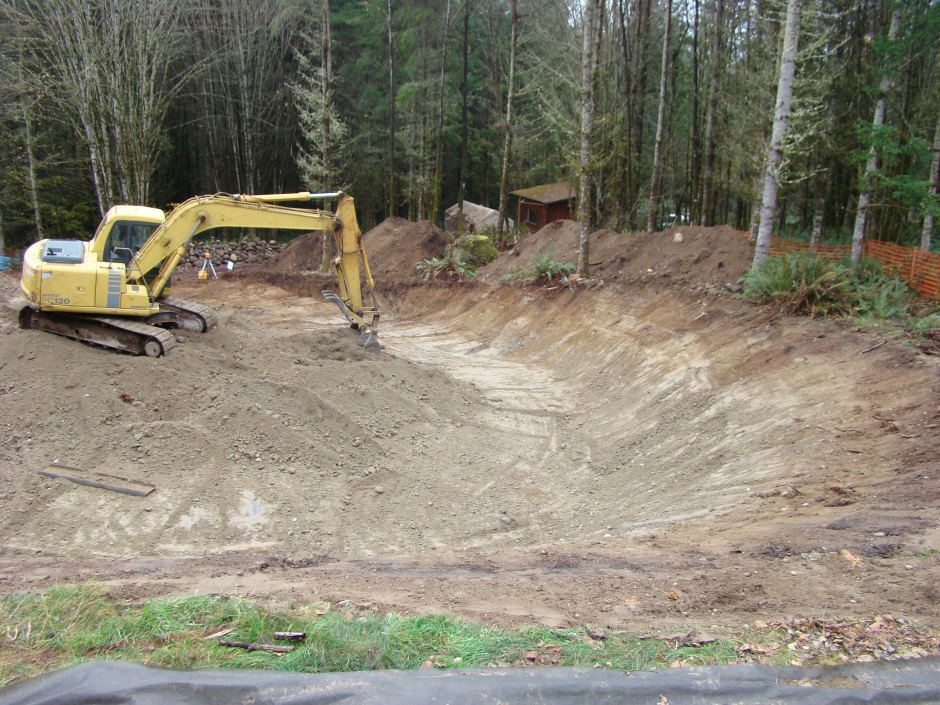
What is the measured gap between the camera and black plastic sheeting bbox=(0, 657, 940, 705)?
11.2ft

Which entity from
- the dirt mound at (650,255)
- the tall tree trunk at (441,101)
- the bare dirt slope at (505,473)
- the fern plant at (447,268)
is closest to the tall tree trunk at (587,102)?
the dirt mound at (650,255)

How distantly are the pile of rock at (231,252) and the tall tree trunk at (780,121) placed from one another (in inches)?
739

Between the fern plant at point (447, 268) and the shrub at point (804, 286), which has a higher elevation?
the shrub at point (804, 286)

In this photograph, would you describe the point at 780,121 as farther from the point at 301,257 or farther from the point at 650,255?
the point at 301,257

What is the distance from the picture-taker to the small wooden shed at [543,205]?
3023 cm

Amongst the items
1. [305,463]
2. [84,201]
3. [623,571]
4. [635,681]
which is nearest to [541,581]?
[623,571]

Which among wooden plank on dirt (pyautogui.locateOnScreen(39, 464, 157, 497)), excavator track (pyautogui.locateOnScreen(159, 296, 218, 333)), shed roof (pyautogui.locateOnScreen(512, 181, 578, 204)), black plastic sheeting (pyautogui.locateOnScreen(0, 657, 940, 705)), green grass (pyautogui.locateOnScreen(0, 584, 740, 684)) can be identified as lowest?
wooden plank on dirt (pyautogui.locateOnScreen(39, 464, 157, 497))

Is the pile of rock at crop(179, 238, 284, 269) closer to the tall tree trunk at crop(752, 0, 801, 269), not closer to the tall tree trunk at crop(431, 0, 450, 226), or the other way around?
the tall tree trunk at crop(431, 0, 450, 226)

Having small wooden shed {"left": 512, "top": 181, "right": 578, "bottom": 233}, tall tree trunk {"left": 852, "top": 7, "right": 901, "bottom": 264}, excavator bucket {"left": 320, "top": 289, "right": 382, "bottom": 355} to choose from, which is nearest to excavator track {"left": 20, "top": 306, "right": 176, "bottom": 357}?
excavator bucket {"left": 320, "top": 289, "right": 382, "bottom": 355}

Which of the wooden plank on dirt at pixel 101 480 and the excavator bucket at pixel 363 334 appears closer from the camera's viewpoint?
the wooden plank on dirt at pixel 101 480

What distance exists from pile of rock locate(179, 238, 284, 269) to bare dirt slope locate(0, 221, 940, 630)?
43.8 ft

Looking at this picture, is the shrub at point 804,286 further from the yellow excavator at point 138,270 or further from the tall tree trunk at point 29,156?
the tall tree trunk at point 29,156

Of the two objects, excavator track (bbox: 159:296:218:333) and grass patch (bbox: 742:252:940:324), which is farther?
excavator track (bbox: 159:296:218:333)

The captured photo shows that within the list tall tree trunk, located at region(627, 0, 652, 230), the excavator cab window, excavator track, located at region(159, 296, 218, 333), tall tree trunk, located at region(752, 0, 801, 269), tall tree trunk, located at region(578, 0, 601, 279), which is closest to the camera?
the excavator cab window
